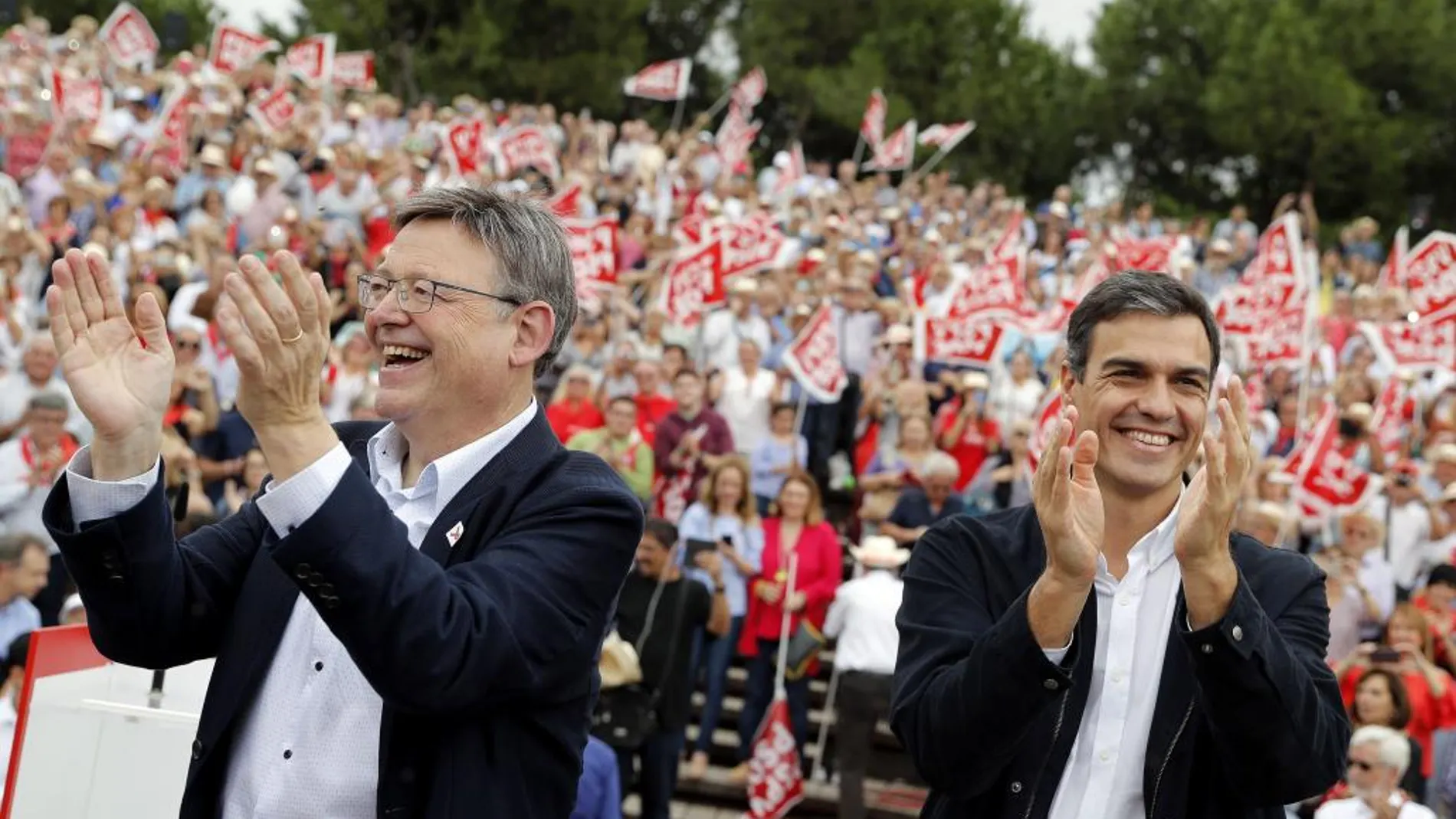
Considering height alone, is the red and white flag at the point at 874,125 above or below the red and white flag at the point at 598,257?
above

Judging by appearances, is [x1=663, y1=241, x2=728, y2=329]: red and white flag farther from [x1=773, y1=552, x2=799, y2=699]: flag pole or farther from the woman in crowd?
[x1=773, y1=552, x2=799, y2=699]: flag pole

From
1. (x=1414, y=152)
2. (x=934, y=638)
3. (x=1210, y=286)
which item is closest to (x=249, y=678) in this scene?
(x=934, y=638)

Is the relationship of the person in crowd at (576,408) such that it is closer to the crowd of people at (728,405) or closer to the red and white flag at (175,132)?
the crowd of people at (728,405)

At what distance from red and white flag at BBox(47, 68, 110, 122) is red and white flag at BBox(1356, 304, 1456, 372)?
12.5 m

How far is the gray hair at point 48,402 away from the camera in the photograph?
1077cm

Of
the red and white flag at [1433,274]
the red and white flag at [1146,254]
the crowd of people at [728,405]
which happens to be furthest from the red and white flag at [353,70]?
the red and white flag at [1433,274]

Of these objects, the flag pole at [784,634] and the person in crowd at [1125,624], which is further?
the flag pole at [784,634]

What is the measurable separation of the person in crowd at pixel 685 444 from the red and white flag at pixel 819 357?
2.97 ft

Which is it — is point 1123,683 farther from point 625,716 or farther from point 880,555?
point 880,555

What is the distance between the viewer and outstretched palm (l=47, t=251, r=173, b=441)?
2.79 meters

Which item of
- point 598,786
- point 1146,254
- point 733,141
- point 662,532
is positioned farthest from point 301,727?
point 733,141

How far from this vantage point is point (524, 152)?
Result: 882 inches

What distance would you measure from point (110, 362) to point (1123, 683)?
5.29 feet

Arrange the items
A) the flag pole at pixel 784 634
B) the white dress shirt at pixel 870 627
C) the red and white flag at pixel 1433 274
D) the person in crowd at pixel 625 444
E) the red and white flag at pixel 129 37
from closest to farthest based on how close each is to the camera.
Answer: the white dress shirt at pixel 870 627 → the flag pole at pixel 784 634 → the person in crowd at pixel 625 444 → the red and white flag at pixel 1433 274 → the red and white flag at pixel 129 37
